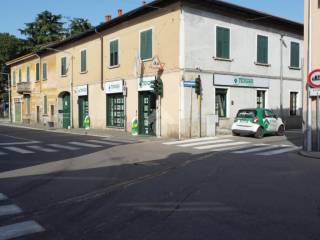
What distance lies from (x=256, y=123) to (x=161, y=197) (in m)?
13.6

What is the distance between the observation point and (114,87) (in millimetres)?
26453

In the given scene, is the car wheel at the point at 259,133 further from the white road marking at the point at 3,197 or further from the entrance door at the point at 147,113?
the white road marking at the point at 3,197

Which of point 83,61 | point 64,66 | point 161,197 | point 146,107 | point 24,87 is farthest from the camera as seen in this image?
point 24,87

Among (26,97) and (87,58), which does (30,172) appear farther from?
(26,97)

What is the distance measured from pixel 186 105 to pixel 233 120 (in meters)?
3.82

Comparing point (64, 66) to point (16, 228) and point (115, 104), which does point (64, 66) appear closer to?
point (115, 104)

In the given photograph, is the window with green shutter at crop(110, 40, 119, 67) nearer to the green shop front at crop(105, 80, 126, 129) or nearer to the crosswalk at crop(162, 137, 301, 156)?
the green shop front at crop(105, 80, 126, 129)

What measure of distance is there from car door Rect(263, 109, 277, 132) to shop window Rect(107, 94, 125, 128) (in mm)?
9455

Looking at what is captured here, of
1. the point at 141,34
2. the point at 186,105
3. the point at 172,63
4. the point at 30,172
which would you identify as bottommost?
the point at 30,172

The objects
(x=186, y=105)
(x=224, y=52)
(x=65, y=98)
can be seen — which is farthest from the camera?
(x=65, y=98)

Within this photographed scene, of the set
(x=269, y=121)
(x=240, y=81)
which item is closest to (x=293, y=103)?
(x=240, y=81)

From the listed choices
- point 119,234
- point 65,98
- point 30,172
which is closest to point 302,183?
point 119,234

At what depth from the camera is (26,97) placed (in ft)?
146

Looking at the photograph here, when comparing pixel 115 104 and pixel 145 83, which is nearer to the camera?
pixel 145 83
